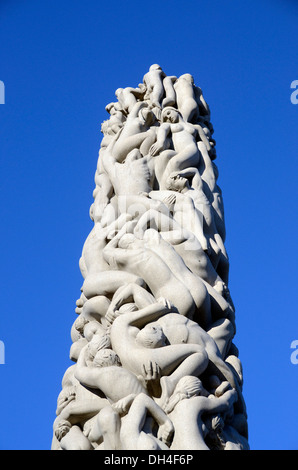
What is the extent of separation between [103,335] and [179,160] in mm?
2734

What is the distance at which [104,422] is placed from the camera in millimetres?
6395

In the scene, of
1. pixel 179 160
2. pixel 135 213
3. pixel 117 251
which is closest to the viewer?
pixel 117 251

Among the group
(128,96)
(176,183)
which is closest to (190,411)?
(176,183)

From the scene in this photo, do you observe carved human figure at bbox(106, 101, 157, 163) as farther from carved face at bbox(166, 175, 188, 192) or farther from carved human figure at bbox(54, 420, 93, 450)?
carved human figure at bbox(54, 420, 93, 450)

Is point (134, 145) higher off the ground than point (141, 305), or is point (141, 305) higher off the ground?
point (134, 145)

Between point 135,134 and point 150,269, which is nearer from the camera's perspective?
point 150,269

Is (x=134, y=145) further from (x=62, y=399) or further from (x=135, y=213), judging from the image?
(x=62, y=399)

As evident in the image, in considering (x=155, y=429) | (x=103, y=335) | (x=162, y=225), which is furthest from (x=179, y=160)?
(x=155, y=429)

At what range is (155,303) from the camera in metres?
7.23

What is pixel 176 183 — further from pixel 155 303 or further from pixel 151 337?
pixel 151 337

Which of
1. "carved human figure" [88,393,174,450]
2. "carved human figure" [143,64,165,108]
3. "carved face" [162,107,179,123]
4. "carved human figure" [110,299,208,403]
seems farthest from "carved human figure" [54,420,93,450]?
"carved human figure" [143,64,165,108]

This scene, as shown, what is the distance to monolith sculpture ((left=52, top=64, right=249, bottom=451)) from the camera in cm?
655
